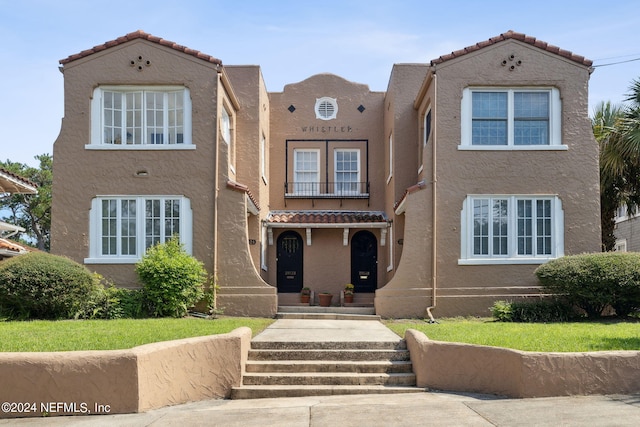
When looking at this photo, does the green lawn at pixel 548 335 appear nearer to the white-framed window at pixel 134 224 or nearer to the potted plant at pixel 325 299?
the potted plant at pixel 325 299

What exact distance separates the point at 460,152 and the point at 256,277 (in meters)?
6.30

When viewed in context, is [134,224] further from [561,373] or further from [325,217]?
[561,373]

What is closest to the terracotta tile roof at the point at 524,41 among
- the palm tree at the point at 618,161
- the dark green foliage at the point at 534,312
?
the palm tree at the point at 618,161

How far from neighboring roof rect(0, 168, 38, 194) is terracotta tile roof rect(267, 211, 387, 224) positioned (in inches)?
281

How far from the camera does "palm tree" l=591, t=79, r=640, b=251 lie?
1755 centimetres

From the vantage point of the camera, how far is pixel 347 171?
72.1ft

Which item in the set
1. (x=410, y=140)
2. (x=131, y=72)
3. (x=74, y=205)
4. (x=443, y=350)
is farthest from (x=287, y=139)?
(x=443, y=350)

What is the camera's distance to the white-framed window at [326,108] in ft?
72.2

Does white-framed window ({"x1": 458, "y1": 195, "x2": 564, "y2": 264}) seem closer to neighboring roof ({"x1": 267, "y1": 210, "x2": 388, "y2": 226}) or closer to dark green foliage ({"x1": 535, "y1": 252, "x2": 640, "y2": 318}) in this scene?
dark green foliage ({"x1": 535, "y1": 252, "x2": 640, "y2": 318})

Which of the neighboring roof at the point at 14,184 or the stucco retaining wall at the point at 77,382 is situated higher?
the neighboring roof at the point at 14,184

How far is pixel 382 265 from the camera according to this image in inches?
823

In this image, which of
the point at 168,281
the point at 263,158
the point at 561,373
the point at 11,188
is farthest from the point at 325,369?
the point at 11,188

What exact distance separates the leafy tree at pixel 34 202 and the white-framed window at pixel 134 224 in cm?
2329

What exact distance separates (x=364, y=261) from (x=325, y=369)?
10.5 metres
